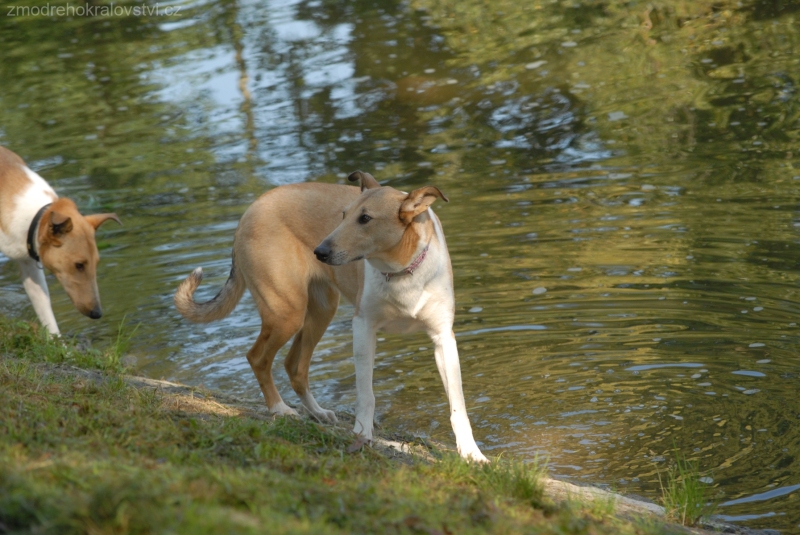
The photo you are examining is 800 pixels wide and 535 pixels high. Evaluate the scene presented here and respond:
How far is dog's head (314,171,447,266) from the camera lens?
5.52 meters

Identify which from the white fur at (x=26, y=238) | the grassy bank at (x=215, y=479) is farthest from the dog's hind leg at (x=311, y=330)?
the white fur at (x=26, y=238)

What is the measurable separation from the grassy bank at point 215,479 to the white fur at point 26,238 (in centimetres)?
268

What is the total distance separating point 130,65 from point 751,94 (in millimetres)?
12629

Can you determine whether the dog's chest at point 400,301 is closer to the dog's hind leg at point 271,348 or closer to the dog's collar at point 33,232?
the dog's hind leg at point 271,348

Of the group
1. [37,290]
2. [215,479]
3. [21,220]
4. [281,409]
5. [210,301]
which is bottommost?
[281,409]

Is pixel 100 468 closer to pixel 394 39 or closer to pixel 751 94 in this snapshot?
pixel 751 94

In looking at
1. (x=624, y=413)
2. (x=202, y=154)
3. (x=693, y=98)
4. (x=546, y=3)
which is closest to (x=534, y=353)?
(x=624, y=413)

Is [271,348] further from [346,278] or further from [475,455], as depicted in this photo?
[475,455]

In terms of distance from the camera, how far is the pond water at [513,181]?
672 cm

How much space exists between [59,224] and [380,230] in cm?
350

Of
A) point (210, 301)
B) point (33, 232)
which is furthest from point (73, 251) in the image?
point (210, 301)

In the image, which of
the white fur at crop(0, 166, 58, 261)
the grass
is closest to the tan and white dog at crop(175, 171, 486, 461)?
the grass

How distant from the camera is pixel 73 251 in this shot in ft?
26.2

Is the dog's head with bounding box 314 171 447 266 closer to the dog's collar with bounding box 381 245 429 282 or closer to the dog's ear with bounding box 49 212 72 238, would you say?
the dog's collar with bounding box 381 245 429 282
